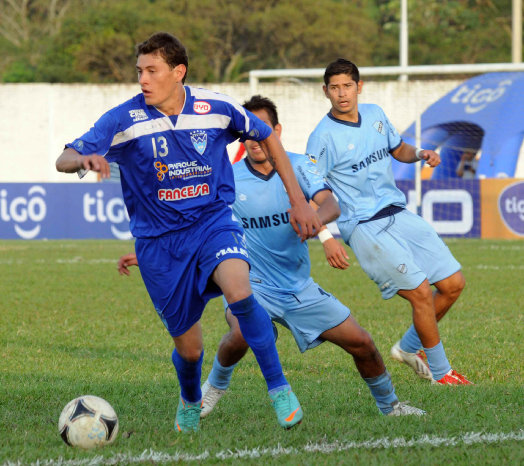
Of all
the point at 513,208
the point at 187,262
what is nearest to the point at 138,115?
the point at 187,262

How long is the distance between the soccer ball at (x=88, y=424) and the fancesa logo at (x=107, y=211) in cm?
1679

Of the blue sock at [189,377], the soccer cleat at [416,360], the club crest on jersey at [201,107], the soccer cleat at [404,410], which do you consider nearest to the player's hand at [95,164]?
the club crest on jersey at [201,107]

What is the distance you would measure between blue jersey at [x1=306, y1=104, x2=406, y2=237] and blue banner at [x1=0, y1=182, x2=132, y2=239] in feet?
48.9

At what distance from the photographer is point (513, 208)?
753 inches

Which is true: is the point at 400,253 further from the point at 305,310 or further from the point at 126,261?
the point at 126,261

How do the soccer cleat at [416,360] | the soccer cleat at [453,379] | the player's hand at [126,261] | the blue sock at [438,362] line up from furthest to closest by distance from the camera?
the soccer cleat at [416,360]
the blue sock at [438,362]
the soccer cleat at [453,379]
the player's hand at [126,261]

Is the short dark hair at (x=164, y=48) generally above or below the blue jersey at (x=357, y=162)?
above

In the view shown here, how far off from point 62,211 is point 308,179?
1719cm

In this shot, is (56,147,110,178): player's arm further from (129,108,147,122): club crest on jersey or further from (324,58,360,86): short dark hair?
(324,58,360,86): short dark hair

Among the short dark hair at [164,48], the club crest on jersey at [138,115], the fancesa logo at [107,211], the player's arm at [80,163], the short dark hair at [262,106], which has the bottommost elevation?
the fancesa logo at [107,211]

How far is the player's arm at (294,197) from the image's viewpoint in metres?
4.57

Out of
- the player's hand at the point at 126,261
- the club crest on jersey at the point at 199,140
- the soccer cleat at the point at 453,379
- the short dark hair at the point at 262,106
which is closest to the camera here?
the club crest on jersey at the point at 199,140

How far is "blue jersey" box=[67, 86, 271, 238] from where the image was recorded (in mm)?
4648

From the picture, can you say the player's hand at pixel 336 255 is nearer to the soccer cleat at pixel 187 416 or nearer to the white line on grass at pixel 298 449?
the white line on grass at pixel 298 449
